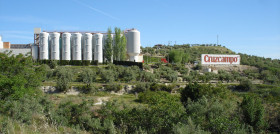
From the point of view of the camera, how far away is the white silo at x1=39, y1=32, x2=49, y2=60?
169ft

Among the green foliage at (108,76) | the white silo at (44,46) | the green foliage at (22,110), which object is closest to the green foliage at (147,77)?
the green foliage at (108,76)

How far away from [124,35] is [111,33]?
4085mm

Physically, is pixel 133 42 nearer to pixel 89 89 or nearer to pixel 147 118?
pixel 89 89

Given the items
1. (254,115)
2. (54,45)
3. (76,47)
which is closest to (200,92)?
(254,115)

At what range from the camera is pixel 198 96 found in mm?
21406

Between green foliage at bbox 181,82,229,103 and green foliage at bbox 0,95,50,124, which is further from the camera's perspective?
green foliage at bbox 181,82,229,103

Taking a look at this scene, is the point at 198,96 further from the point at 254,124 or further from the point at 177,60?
the point at 177,60

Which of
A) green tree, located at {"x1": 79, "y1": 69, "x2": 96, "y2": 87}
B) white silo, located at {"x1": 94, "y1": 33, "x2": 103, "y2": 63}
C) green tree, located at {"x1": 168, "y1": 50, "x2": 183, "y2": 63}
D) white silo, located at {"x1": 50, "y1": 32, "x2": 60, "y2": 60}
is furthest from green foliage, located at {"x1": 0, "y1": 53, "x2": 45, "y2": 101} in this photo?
green tree, located at {"x1": 168, "y1": 50, "x2": 183, "y2": 63}

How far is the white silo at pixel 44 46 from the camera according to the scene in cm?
5144

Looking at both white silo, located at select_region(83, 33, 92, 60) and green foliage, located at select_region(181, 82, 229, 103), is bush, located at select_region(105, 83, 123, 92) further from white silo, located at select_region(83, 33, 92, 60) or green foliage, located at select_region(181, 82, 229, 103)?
white silo, located at select_region(83, 33, 92, 60)

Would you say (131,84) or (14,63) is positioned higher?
(14,63)

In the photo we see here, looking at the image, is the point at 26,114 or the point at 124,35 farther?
the point at 124,35

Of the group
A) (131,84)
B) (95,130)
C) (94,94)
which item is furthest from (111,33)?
(95,130)

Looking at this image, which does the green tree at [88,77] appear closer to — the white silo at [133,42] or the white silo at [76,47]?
the white silo at [76,47]
